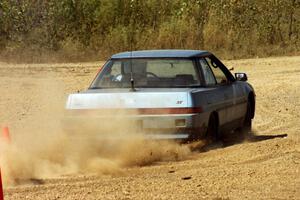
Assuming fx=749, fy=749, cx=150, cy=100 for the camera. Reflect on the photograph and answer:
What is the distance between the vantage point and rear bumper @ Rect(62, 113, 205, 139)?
949 centimetres

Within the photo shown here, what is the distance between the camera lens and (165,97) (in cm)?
957

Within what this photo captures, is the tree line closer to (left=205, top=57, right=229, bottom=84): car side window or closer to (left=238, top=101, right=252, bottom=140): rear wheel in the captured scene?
(left=238, top=101, right=252, bottom=140): rear wheel

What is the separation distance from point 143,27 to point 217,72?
75.5 feet

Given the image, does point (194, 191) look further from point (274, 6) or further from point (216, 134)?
point (274, 6)

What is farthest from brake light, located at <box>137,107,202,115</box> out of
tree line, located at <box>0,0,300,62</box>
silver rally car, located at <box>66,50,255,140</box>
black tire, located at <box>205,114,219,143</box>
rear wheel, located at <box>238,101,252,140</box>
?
tree line, located at <box>0,0,300,62</box>

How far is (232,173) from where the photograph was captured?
8.23m

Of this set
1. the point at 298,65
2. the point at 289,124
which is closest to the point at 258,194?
the point at 289,124

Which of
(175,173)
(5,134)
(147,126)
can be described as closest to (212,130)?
(147,126)

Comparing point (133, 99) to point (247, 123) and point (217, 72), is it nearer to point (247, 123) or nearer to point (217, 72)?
point (217, 72)

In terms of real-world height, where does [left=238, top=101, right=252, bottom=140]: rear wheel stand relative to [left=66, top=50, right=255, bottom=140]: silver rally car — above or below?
below

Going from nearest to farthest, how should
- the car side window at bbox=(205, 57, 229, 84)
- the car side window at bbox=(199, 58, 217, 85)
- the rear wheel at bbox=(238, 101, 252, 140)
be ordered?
the car side window at bbox=(199, 58, 217, 85) → the car side window at bbox=(205, 57, 229, 84) → the rear wheel at bbox=(238, 101, 252, 140)

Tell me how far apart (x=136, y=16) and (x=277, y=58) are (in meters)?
7.53

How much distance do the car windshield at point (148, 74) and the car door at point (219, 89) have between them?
10.6 inches

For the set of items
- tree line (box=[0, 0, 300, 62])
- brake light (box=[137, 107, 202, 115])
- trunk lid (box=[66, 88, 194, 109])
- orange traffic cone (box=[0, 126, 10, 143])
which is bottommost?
tree line (box=[0, 0, 300, 62])
